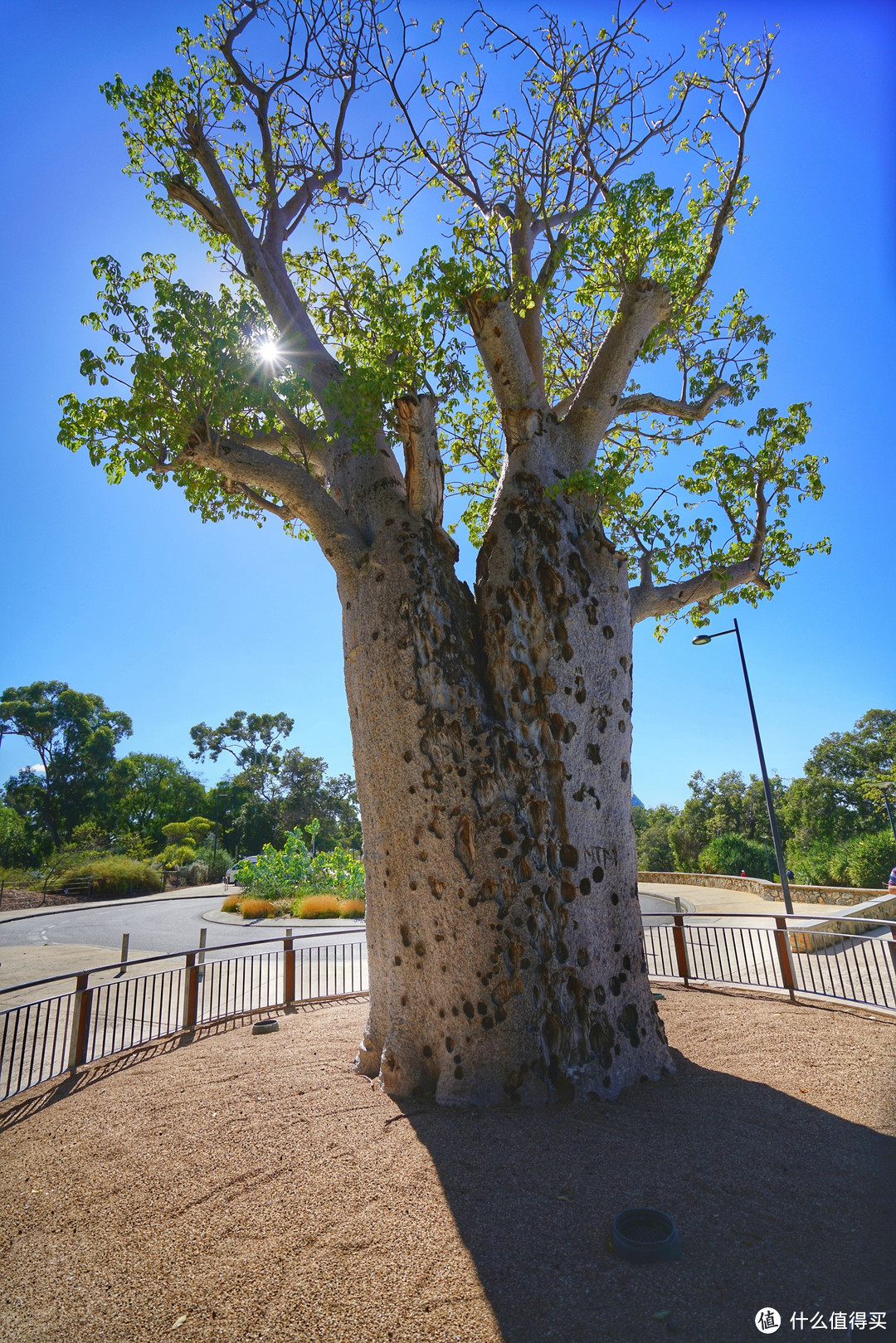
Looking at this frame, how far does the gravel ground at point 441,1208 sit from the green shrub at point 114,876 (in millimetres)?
31495

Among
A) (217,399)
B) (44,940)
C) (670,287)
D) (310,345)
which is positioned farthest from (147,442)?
(44,940)

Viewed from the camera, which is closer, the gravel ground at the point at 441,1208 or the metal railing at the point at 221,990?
the gravel ground at the point at 441,1208

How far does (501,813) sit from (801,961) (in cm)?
969

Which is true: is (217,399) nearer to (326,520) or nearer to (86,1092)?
(326,520)

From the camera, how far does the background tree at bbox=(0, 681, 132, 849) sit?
49844 mm

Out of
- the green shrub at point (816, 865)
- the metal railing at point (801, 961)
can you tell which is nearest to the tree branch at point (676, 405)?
the metal railing at point (801, 961)

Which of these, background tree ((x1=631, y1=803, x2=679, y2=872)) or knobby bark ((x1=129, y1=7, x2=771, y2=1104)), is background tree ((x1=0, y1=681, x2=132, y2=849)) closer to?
background tree ((x1=631, y1=803, x2=679, y2=872))

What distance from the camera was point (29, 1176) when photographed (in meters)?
4.54

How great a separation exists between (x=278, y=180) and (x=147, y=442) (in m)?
5.45

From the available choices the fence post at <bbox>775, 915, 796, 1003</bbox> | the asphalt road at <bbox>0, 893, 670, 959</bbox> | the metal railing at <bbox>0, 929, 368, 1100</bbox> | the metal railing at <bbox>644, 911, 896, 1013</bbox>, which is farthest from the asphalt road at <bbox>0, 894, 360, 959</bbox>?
the fence post at <bbox>775, 915, 796, 1003</bbox>

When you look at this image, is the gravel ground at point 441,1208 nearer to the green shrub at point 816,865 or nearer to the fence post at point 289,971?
the fence post at point 289,971

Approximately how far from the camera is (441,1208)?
3721 millimetres

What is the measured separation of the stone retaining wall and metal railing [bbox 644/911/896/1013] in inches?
164

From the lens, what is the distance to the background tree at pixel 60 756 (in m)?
49.8
